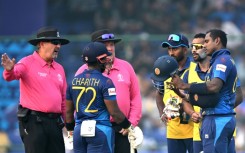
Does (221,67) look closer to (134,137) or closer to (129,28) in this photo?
(134,137)

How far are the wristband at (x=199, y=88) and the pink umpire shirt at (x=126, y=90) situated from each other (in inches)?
49.7

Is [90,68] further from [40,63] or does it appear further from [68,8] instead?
[68,8]

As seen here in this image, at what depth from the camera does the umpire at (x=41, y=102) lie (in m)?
11.1

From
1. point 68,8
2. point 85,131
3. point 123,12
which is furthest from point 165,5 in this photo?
point 85,131

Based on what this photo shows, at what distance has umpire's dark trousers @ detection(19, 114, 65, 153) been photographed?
1108 centimetres

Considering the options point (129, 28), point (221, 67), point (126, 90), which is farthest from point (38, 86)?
point (129, 28)

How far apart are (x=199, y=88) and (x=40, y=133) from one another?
219cm

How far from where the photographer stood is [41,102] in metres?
11.1

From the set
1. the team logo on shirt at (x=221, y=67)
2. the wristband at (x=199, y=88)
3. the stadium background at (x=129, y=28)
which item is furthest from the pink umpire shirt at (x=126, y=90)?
the stadium background at (x=129, y=28)

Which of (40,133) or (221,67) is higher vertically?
(221,67)

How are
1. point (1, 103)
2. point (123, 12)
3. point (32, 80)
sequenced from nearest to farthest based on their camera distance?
point (32, 80), point (1, 103), point (123, 12)

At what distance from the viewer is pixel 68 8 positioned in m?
22.8

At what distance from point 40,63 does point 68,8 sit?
11.7 m

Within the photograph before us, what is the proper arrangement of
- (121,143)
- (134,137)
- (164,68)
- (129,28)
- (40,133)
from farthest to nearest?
(129,28), (121,143), (40,133), (134,137), (164,68)
